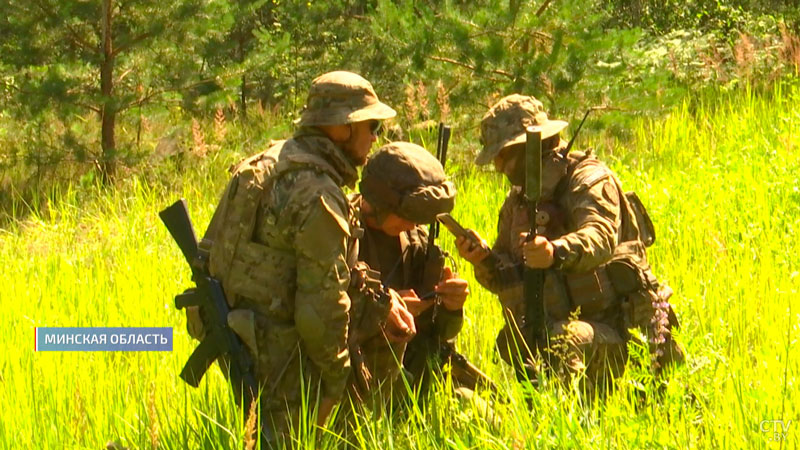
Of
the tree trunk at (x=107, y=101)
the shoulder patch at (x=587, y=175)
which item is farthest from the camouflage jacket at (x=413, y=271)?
the tree trunk at (x=107, y=101)

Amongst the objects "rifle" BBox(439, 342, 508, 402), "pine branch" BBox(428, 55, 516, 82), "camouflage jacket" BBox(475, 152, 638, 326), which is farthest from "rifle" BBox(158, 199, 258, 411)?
"pine branch" BBox(428, 55, 516, 82)

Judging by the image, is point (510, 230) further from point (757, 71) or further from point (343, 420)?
point (757, 71)

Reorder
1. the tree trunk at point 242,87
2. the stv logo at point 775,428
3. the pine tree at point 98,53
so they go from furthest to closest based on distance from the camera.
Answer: the tree trunk at point 242,87 < the pine tree at point 98,53 < the stv logo at point 775,428

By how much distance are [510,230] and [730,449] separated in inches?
64.2

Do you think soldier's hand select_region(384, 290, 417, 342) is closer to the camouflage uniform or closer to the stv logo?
the camouflage uniform

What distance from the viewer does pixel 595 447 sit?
3.83m

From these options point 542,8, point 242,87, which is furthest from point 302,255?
point 242,87

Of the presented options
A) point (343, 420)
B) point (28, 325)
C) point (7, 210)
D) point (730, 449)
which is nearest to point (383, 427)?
point (343, 420)

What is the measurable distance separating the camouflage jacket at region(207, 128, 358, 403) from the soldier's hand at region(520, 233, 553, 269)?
0.68 meters

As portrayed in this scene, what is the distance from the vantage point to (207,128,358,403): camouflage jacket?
164 inches

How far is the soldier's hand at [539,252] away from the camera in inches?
180

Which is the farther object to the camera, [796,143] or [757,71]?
[757,71]

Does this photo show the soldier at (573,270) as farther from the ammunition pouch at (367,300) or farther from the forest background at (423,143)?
the ammunition pouch at (367,300)

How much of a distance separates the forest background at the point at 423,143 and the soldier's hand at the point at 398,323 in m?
0.32
